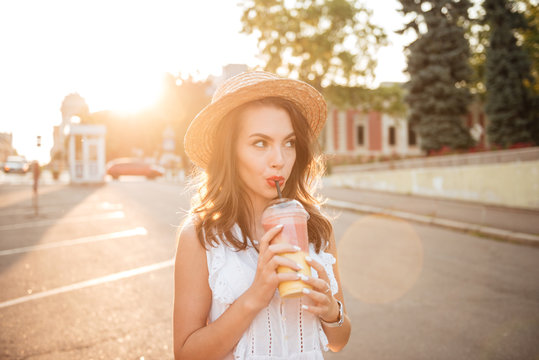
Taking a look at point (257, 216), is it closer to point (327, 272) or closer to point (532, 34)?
point (327, 272)

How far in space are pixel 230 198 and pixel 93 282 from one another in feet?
15.6

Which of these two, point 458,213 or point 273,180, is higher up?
point 273,180

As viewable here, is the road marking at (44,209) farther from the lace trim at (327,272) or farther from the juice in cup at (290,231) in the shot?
the juice in cup at (290,231)

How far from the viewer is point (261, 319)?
1649mm

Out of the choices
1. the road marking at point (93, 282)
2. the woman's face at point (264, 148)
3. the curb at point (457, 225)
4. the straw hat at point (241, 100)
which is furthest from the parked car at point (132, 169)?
the woman's face at point (264, 148)

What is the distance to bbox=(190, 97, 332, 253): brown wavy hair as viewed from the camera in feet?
5.67

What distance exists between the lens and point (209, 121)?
191 centimetres

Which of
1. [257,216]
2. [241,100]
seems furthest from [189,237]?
[241,100]

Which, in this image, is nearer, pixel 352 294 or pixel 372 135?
pixel 352 294

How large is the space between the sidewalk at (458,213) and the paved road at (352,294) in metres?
0.44

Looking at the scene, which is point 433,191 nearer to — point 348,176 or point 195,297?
point 348,176

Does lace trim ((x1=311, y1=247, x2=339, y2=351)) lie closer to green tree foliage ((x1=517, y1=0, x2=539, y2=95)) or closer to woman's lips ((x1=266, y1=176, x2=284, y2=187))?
woman's lips ((x1=266, y1=176, x2=284, y2=187))

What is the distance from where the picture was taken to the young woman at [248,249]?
1.54 m

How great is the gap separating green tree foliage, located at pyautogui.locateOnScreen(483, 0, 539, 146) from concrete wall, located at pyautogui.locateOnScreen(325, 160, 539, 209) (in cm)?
857
